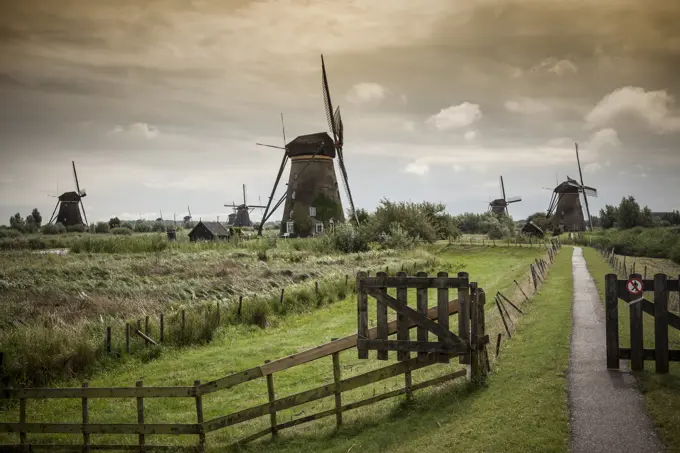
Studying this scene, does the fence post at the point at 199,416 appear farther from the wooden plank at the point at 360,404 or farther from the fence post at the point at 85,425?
the fence post at the point at 85,425

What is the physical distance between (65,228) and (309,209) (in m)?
50.1

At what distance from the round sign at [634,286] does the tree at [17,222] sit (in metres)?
99.4

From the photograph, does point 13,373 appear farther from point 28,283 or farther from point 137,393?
point 28,283

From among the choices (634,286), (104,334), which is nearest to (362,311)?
(634,286)

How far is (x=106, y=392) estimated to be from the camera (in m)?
11.6

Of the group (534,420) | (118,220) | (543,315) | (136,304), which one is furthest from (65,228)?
(534,420)

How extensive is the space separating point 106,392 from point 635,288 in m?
11.7

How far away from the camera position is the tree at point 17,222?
9300 cm

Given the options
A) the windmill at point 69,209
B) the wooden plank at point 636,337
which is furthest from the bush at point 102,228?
the wooden plank at point 636,337

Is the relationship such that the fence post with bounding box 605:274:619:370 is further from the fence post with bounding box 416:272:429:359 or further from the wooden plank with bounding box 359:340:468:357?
the fence post with bounding box 416:272:429:359

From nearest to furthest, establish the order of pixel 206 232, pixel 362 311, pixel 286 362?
pixel 286 362, pixel 362 311, pixel 206 232

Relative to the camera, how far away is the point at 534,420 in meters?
9.66

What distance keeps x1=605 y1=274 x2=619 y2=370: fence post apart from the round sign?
262 millimetres

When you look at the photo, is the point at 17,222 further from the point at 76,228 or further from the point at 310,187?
the point at 310,187
